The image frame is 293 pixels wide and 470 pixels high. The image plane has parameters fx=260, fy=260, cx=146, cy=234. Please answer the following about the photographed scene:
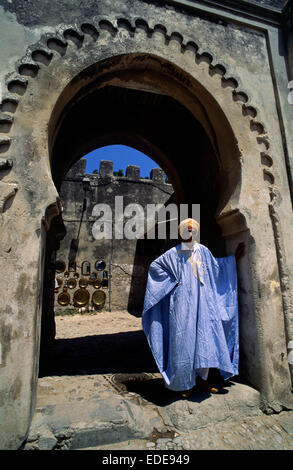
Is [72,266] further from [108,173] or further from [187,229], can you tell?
[187,229]

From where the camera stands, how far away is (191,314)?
2672 mm

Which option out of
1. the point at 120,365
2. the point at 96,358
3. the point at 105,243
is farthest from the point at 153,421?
the point at 105,243

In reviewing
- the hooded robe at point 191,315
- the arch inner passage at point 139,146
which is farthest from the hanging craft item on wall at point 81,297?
the hooded robe at point 191,315

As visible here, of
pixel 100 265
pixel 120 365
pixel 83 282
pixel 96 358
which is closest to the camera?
pixel 120 365

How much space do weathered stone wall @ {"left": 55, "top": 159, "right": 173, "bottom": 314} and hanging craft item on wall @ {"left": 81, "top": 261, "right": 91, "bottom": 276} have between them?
10cm

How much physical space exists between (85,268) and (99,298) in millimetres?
1458

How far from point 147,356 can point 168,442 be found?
2081mm

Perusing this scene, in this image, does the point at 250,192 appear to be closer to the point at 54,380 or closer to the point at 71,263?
the point at 54,380

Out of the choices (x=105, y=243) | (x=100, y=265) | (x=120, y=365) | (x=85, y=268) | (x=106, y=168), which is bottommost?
(x=120, y=365)

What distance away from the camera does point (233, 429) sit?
230 cm

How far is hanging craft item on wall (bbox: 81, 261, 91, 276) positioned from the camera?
37.6 feet

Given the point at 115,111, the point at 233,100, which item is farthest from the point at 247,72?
the point at 115,111

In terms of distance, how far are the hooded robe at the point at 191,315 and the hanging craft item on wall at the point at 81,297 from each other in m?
8.87
